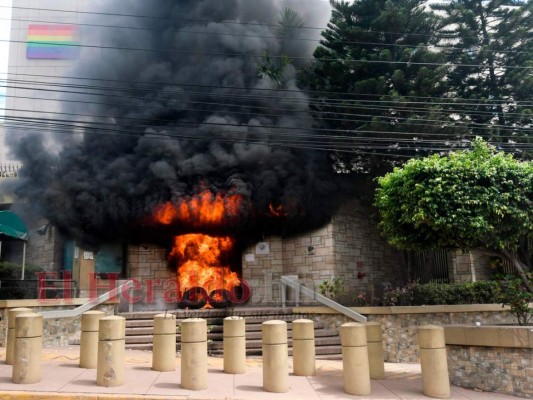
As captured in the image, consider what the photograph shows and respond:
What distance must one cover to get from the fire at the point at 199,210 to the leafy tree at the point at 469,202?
37.8 ft

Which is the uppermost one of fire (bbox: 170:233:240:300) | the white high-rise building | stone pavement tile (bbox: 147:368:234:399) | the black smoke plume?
the white high-rise building

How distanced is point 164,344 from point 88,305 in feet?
20.6

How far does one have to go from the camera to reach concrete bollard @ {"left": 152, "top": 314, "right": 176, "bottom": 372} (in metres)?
8.91

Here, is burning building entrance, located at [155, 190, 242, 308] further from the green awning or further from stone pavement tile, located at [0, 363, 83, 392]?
stone pavement tile, located at [0, 363, 83, 392]

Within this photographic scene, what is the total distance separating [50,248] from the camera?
68.9 ft

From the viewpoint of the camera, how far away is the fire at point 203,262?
Answer: 20.1 m

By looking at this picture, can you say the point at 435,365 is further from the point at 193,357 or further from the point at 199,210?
the point at 199,210

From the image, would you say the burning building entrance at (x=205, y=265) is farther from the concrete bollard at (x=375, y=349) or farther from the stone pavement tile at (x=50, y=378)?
the concrete bollard at (x=375, y=349)

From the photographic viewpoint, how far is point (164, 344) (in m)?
8.98

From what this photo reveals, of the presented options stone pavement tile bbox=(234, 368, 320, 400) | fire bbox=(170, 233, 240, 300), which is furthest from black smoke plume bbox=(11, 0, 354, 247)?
stone pavement tile bbox=(234, 368, 320, 400)

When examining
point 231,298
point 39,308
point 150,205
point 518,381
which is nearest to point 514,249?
point 518,381

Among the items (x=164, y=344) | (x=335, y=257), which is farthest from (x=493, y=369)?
(x=335, y=257)

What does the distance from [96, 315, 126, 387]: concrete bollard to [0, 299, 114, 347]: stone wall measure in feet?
21.5

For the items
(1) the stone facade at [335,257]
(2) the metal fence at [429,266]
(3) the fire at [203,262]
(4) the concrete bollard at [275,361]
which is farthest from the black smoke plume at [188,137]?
(4) the concrete bollard at [275,361]
